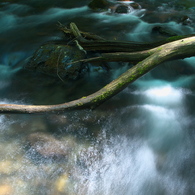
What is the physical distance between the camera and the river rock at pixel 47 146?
313 centimetres

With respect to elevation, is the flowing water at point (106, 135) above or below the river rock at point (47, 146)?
below

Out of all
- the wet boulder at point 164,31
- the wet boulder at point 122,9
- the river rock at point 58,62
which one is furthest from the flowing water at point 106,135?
the wet boulder at point 122,9

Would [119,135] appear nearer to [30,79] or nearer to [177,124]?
[177,124]

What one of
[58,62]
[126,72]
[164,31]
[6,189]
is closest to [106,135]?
[126,72]

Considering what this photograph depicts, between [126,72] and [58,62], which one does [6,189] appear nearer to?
[126,72]

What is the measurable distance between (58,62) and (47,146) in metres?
2.57

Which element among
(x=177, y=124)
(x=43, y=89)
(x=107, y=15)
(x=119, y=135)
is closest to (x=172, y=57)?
(x=177, y=124)

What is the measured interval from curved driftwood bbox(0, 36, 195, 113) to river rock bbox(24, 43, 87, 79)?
150 centimetres

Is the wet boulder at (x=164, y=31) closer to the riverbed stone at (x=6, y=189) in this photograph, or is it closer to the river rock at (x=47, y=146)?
the river rock at (x=47, y=146)

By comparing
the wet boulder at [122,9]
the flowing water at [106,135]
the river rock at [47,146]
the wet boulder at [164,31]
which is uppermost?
the wet boulder at [122,9]

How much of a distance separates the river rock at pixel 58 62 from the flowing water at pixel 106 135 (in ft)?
0.68

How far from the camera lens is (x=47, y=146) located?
3.24 m

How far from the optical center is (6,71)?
5.71 m

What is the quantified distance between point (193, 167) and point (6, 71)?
5.07 m
